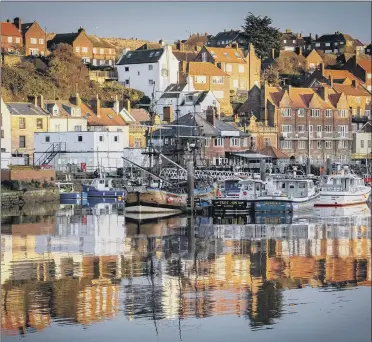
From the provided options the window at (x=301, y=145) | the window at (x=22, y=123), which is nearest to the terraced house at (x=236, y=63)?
the window at (x=301, y=145)

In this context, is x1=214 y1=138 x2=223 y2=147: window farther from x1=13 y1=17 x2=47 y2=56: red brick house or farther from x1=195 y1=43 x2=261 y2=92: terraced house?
x1=13 y1=17 x2=47 y2=56: red brick house

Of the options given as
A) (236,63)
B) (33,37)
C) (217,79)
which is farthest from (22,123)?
(236,63)

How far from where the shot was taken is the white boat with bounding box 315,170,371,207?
32.8 metres

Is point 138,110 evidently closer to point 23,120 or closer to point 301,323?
point 23,120

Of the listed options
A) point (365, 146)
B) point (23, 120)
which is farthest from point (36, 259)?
point (365, 146)

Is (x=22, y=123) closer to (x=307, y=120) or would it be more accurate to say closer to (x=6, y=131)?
(x=6, y=131)

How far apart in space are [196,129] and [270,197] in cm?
1307

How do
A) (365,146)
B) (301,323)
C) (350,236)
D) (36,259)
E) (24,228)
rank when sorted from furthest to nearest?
(365,146)
(24,228)
(350,236)
(36,259)
(301,323)

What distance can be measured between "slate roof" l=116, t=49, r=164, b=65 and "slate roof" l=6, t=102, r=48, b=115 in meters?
10.9

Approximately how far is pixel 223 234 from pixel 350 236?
107 inches

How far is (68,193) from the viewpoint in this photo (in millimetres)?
34938

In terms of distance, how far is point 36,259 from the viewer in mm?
18656

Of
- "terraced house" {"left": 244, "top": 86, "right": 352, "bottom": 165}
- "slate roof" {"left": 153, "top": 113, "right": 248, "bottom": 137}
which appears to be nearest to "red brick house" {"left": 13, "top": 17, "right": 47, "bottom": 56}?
"terraced house" {"left": 244, "top": 86, "right": 352, "bottom": 165}

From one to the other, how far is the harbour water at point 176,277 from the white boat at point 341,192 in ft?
20.9
